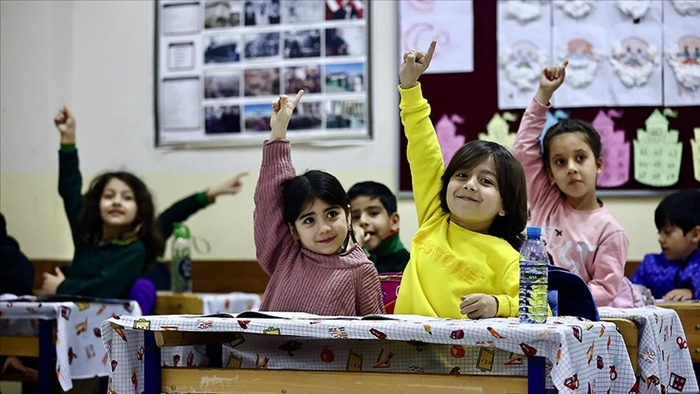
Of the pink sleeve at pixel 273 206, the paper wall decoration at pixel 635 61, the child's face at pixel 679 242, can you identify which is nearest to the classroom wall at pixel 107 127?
the paper wall decoration at pixel 635 61

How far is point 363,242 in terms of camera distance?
3.54m

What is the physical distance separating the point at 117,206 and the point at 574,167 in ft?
6.33

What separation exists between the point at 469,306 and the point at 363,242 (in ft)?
4.72

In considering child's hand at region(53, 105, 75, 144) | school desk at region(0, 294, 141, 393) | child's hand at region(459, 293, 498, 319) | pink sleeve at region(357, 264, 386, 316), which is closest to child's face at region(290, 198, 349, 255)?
pink sleeve at region(357, 264, 386, 316)

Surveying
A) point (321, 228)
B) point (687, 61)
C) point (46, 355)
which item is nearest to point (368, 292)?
point (321, 228)

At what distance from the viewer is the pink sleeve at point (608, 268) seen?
302cm

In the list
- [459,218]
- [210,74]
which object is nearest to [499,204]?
[459,218]

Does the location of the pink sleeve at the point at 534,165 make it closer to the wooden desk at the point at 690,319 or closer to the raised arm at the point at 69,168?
the wooden desk at the point at 690,319

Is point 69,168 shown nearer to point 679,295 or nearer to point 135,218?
point 135,218

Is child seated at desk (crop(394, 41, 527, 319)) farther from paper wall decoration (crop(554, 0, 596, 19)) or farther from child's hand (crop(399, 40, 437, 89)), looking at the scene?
paper wall decoration (crop(554, 0, 596, 19))

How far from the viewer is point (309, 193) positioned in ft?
8.66

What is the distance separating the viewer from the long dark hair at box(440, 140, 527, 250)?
2430 millimetres

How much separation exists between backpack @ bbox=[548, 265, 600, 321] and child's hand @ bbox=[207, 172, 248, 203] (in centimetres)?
270

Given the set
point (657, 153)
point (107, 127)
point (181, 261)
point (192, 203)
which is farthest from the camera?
point (107, 127)
